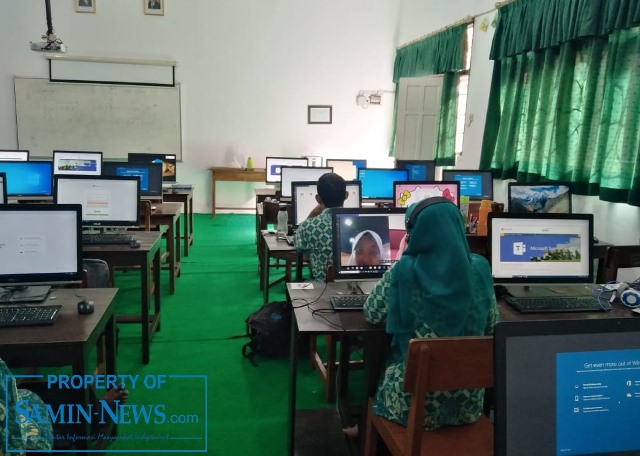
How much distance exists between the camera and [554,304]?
215cm

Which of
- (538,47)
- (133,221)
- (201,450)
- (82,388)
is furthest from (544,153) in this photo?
(82,388)

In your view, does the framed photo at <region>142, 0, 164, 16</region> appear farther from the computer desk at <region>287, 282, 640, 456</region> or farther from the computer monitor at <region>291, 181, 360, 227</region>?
the computer desk at <region>287, 282, 640, 456</region>

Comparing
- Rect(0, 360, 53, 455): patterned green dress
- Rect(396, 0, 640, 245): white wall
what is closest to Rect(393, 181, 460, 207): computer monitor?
Rect(396, 0, 640, 245): white wall

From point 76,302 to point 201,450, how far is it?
2.80ft

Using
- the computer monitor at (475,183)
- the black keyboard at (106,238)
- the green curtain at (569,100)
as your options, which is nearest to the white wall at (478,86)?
the green curtain at (569,100)

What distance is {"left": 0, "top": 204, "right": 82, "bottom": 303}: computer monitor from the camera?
6.92 feet

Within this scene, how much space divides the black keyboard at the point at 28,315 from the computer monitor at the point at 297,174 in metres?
3.31

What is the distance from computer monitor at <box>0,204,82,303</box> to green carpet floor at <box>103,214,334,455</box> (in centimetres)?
79

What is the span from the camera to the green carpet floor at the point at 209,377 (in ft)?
7.40

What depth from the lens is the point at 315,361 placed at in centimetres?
296

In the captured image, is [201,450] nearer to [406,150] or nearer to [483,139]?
[483,139]

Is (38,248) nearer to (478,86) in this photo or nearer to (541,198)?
(541,198)

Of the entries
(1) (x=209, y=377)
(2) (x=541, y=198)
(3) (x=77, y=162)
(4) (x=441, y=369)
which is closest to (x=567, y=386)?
(4) (x=441, y=369)

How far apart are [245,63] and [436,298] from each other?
25.2 feet
